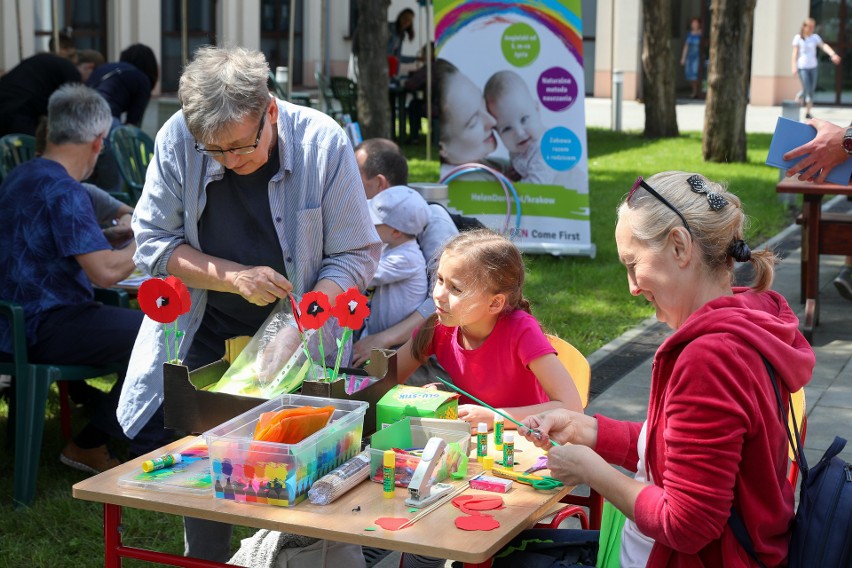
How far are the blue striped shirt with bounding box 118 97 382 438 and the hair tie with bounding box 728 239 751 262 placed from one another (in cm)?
123

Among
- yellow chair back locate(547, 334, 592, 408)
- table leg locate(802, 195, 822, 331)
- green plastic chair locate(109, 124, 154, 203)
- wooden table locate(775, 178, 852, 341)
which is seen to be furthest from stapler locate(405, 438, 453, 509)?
green plastic chair locate(109, 124, 154, 203)

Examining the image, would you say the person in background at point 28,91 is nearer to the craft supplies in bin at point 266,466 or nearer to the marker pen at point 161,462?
the marker pen at point 161,462

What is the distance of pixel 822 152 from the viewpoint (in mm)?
3414

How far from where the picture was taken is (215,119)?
2812 millimetres

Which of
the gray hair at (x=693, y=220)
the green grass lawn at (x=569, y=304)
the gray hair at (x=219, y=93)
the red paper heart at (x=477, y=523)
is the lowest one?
the green grass lawn at (x=569, y=304)

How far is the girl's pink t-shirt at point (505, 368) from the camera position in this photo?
3240 millimetres

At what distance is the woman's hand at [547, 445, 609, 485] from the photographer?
7.42 ft

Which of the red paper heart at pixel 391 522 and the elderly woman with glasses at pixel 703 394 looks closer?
the elderly woman with glasses at pixel 703 394

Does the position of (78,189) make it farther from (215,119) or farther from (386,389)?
(386,389)

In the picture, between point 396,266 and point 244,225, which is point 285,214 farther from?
point 396,266

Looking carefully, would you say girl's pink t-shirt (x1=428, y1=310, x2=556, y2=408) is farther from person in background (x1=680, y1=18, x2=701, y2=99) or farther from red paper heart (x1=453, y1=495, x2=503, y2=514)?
person in background (x1=680, y1=18, x2=701, y2=99)

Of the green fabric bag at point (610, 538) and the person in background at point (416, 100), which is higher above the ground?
the person in background at point (416, 100)

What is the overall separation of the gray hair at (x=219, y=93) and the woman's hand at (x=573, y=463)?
3.94ft

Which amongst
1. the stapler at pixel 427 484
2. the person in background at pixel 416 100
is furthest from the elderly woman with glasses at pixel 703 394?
the person in background at pixel 416 100
